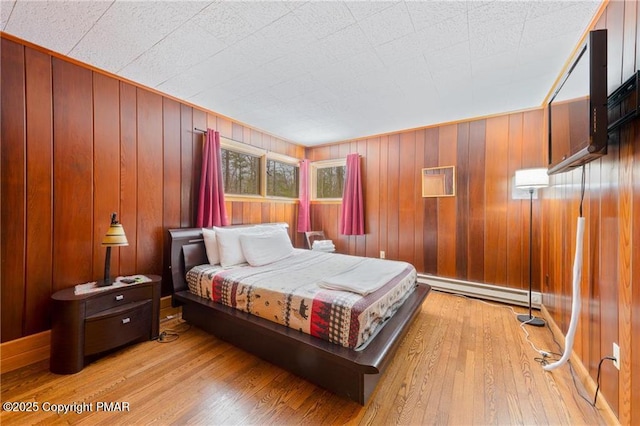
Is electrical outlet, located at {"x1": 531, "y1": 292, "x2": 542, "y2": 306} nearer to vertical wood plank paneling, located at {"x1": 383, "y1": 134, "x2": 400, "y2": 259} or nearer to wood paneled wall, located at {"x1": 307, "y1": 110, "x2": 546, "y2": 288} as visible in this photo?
wood paneled wall, located at {"x1": 307, "y1": 110, "x2": 546, "y2": 288}

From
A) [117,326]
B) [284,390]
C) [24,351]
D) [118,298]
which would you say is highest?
[118,298]

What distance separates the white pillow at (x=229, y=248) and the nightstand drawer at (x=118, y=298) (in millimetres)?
731

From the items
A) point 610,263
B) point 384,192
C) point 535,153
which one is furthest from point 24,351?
point 535,153

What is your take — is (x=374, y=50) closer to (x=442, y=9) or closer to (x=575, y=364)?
(x=442, y=9)

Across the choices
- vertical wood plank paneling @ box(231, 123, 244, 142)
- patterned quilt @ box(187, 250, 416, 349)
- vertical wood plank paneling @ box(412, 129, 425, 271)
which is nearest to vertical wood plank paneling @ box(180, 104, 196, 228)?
vertical wood plank paneling @ box(231, 123, 244, 142)

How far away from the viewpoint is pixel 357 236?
4.58 meters

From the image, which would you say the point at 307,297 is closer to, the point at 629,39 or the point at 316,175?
the point at 629,39

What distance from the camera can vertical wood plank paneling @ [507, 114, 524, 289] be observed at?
3.25 m

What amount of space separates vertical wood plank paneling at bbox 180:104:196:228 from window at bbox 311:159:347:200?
248 cm

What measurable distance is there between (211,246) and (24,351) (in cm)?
161

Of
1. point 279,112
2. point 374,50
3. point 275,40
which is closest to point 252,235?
point 279,112

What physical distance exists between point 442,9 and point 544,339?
3002 millimetres

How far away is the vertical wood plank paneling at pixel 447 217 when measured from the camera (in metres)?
3.72

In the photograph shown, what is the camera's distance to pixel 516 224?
3.31 metres
